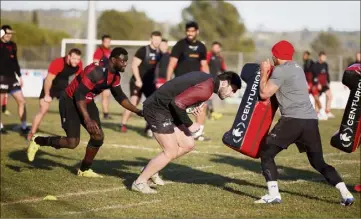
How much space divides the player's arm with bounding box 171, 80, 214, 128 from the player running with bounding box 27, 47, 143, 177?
1509mm

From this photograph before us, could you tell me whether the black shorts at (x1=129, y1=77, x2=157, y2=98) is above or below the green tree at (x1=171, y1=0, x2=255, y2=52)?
above

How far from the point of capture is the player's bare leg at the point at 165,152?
1031 centimetres

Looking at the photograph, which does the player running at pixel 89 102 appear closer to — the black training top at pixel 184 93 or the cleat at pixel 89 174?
the cleat at pixel 89 174

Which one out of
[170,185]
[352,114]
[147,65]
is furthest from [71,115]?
[147,65]

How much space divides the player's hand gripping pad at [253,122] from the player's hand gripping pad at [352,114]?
982 millimetres

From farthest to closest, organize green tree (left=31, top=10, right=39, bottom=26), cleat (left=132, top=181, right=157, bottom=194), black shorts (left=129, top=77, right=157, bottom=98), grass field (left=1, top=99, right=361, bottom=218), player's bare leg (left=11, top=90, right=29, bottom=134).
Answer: green tree (left=31, top=10, right=39, bottom=26) → black shorts (left=129, top=77, right=157, bottom=98) → player's bare leg (left=11, top=90, right=29, bottom=134) → cleat (left=132, top=181, right=157, bottom=194) → grass field (left=1, top=99, right=361, bottom=218)

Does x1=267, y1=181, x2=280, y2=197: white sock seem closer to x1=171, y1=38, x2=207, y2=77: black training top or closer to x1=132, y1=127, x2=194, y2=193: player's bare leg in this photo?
x1=132, y1=127, x2=194, y2=193: player's bare leg

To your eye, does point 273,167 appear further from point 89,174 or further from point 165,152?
point 89,174

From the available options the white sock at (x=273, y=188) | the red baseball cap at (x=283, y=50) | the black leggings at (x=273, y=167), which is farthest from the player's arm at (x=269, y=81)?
the white sock at (x=273, y=188)

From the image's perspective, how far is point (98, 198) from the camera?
10195 mm

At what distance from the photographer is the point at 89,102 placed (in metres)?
11.7

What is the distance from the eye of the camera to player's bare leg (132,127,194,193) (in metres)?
10.3

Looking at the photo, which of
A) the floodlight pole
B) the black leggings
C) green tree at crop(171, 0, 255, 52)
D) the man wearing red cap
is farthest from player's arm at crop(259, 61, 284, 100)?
green tree at crop(171, 0, 255, 52)

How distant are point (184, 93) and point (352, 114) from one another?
219 cm
